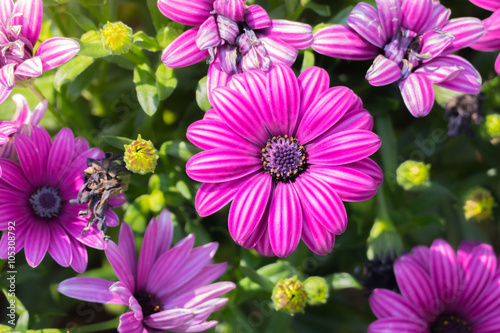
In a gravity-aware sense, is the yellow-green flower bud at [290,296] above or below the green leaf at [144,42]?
below

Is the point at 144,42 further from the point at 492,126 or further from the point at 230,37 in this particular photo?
the point at 492,126

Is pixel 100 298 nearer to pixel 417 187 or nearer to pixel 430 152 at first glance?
pixel 417 187

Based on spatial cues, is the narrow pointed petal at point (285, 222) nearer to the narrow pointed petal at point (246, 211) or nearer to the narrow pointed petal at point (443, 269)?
the narrow pointed petal at point (246, 211)

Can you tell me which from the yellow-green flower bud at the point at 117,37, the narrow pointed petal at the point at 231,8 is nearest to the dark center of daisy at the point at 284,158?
the narrow pointed petal at the point at 231,8

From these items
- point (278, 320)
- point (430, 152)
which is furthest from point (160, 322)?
point (430, 152)

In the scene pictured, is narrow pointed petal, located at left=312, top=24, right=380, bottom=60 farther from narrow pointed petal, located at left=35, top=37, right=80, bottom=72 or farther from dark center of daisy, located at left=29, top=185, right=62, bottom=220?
dark center of daisy, located at left=29, top=185, right=62, bottom=220

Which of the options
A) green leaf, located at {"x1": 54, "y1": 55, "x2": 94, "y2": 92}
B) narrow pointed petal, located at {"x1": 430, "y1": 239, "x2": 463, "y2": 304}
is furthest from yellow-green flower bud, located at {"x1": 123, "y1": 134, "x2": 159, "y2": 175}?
narrow pointed petal, located at {"x1": 430, "y1": 239, "x2": 463, "y2": 304}
